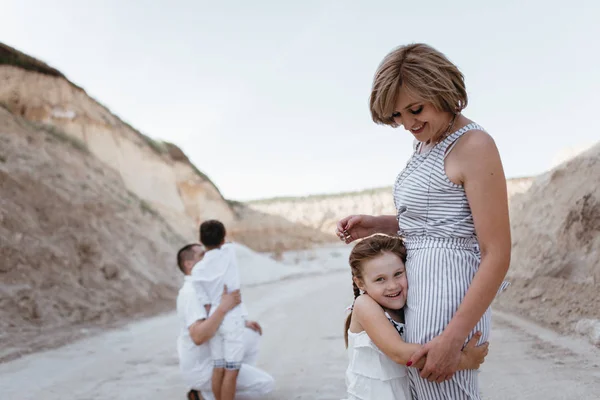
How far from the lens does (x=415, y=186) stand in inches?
77.1

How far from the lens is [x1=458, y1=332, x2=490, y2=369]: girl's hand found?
179 centimetres

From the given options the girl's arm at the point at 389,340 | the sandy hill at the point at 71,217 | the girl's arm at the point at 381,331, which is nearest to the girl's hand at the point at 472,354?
the girl's arm at the point at 389,340

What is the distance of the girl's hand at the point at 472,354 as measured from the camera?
179 cm

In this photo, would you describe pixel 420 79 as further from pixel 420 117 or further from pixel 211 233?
pixel 211 233

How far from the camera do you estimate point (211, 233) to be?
417 centimetres

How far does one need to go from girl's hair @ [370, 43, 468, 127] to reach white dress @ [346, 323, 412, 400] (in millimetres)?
882

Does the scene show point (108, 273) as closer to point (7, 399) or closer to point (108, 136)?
point (7, 399)

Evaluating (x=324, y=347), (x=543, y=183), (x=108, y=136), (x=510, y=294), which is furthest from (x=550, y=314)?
(x=108, y=136)

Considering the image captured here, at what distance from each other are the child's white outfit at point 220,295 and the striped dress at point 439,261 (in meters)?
2.33

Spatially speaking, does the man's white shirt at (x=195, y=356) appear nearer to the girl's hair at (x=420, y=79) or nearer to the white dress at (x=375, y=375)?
the white dress at (x=375, y=375)

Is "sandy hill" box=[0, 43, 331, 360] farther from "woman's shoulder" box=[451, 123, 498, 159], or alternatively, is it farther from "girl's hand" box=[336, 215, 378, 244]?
"woman's shoulder" box=[451, 123, 498, 159]

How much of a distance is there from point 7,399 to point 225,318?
228 cm

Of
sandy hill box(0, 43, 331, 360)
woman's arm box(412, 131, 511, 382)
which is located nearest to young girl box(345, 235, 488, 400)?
woman's arm box(412, 131, 511, 382)

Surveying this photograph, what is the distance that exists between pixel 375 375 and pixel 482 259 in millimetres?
640
